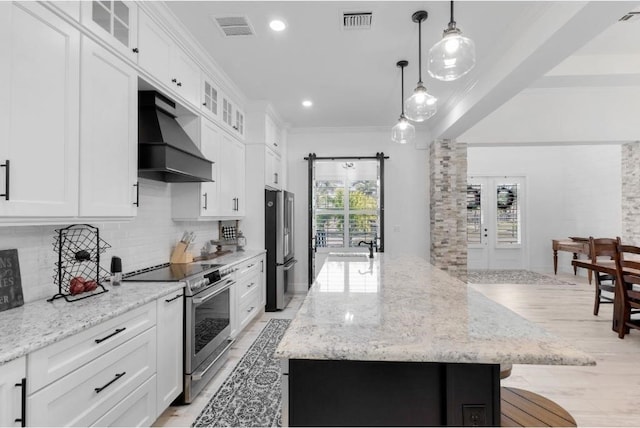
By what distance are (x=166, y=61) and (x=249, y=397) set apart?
2619mm

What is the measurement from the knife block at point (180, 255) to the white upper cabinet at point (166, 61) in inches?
54.6

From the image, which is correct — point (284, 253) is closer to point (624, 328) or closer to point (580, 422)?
point (580, 422)

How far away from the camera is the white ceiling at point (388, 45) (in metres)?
2.38

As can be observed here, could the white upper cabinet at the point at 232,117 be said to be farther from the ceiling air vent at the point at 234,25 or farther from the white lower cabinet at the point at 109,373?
the white lower cabinet at the point at 109,373

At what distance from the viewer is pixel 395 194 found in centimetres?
584

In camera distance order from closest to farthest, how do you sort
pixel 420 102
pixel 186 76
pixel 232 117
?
pixel 420 102
pixel 186 76
pixel 232 117

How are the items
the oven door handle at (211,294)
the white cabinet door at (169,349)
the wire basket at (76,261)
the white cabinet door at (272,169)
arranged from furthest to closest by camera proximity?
the white cabinet door at (272,169), the oven door handle at (211,294), the white cabinet door at (169,349), the wire basket at (76,261)

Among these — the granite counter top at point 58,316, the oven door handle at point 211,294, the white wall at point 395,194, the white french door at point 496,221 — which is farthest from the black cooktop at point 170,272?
the white french door at point 496,221

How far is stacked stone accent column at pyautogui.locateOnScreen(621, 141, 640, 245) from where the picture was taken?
5203 mm

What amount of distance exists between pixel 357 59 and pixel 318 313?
108 inches

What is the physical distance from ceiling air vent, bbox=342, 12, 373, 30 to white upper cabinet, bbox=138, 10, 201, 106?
1400 mm

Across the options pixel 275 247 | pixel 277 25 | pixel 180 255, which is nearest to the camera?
pixel 277 25

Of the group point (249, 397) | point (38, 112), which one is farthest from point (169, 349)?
point (38, 112)

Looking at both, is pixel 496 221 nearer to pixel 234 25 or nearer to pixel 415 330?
pixel 234 25
